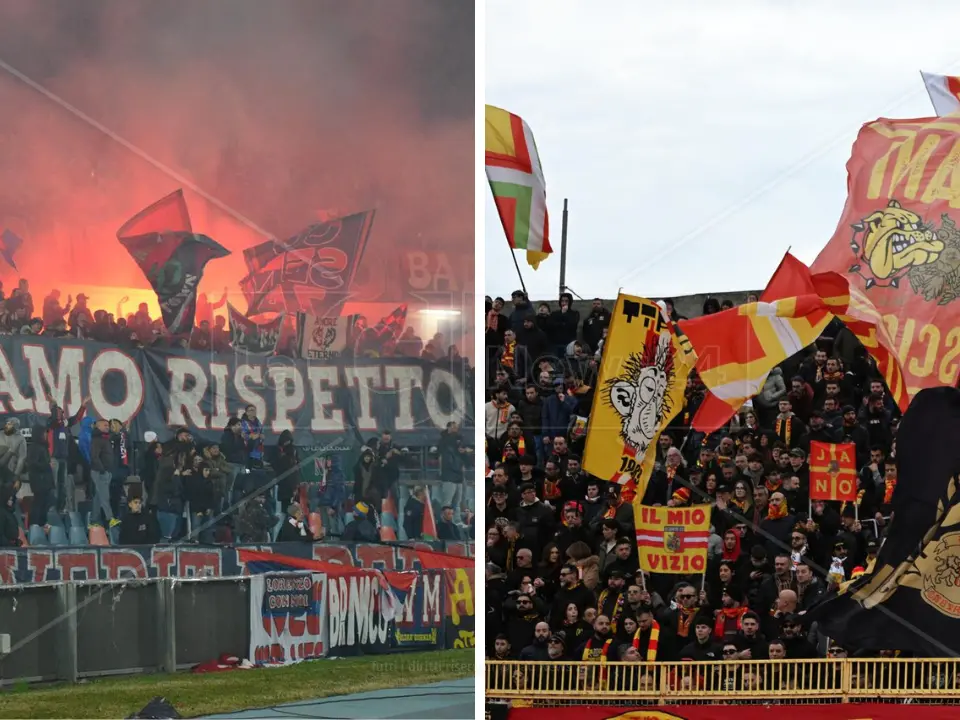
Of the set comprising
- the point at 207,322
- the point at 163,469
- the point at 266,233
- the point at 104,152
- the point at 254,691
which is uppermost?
the point at 104,152

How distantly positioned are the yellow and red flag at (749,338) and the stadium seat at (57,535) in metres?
2.77

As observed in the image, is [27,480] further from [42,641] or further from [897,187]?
[897,187]

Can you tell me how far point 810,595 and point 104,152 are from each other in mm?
3449

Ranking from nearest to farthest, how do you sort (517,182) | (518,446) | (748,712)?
(748,712)
(517,182)
(518,446)

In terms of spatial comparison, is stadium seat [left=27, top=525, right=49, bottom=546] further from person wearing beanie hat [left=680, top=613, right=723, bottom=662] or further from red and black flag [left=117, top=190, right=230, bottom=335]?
person wearing beanie hat [left=680, top=613, right=723, bottom=662]

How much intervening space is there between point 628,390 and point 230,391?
174 cm

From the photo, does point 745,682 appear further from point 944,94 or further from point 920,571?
point 944,94

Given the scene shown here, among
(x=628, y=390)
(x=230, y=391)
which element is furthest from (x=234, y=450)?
(x=628, y=390)

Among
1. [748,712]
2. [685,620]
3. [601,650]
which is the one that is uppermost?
[685,620]

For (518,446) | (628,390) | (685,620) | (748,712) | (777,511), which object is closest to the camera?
(748,712)

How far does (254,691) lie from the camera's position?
4.43 meters

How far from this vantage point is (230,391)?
445 cm

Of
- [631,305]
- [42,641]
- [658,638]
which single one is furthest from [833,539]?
[42,641]

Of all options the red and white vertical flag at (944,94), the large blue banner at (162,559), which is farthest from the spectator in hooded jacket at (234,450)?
the red and white vertical flag at (944,94)
